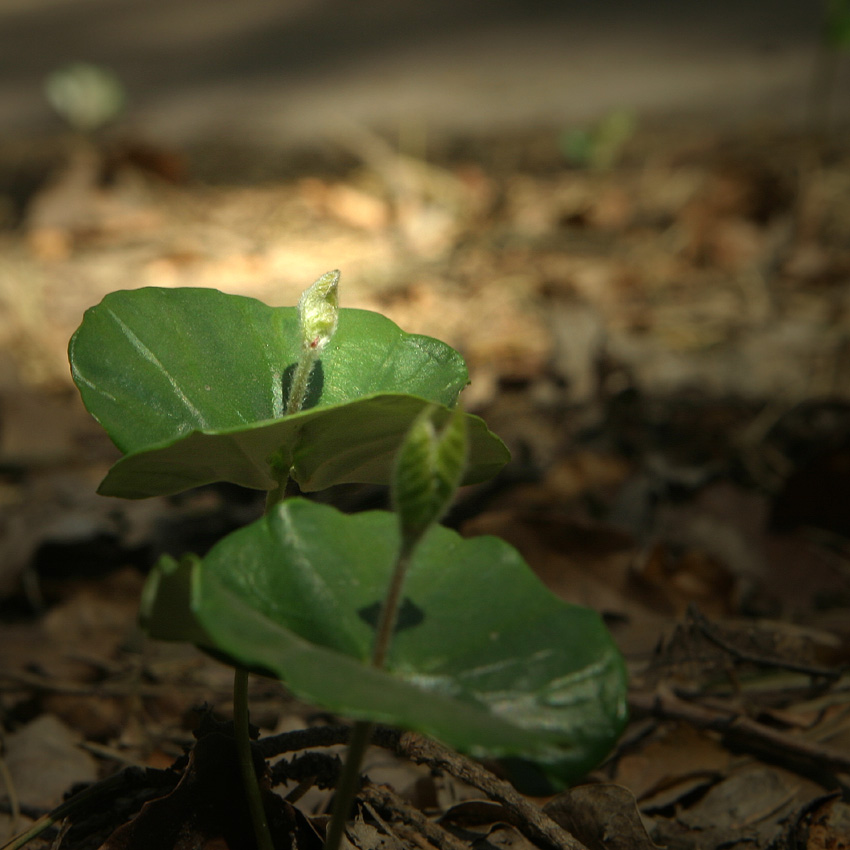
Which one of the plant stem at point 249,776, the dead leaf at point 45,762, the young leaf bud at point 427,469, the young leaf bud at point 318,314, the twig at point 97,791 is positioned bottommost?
the dead leaf at point 45,762

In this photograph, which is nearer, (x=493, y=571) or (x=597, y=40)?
(x=493, y=571)

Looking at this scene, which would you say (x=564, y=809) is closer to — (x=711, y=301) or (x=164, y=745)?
(x=164, y=745)

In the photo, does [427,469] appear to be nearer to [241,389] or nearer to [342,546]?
[342,546]

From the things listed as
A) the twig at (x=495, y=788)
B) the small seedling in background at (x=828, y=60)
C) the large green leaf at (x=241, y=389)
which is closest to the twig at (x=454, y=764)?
the twig at (x=495, y=788)

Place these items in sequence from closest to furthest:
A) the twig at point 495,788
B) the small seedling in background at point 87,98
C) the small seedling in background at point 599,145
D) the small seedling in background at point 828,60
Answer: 1. the twig at point 495,788
2. the small seedling in background at point 828,60
3. the small seedling in background at point 599,145
4. the small seedling in background at point 87,98

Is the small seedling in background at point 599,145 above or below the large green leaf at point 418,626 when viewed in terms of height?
above

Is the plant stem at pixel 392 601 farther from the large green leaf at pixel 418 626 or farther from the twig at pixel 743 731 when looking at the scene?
the twig at pixel 743 731

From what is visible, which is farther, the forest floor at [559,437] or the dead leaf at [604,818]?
the forest floor at [559,437]

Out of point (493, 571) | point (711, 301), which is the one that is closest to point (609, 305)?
point (711, 301)
